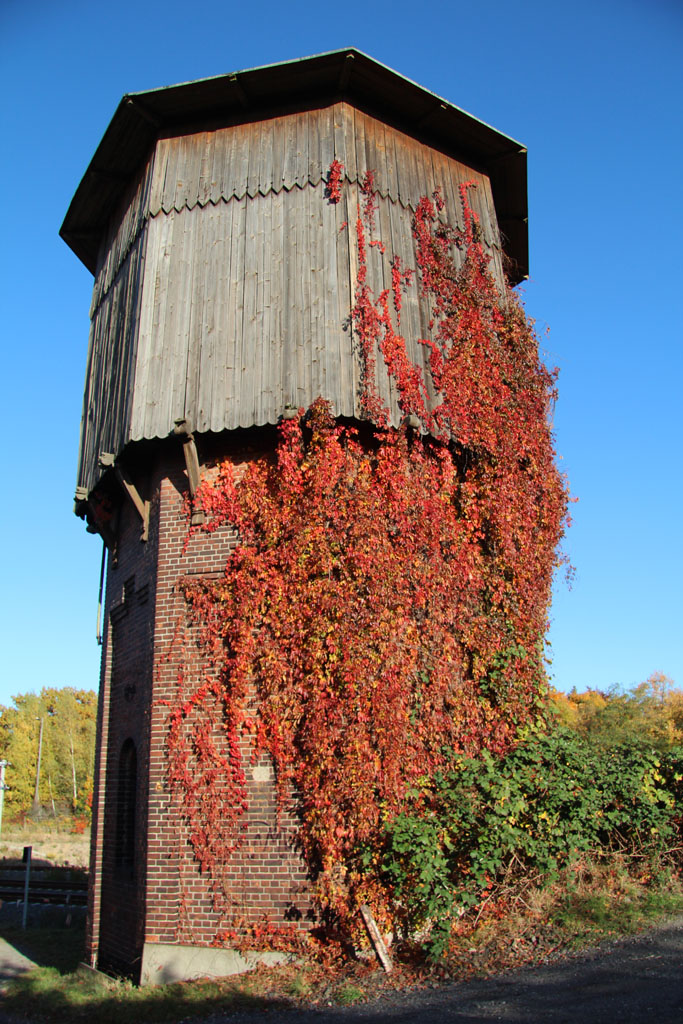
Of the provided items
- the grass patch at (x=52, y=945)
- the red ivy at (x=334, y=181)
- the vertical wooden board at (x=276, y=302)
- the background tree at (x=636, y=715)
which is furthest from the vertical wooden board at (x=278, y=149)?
the background tree at (x=636, y=715)

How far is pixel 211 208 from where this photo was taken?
1282 cm

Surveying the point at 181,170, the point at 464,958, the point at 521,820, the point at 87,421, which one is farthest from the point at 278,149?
the point at 464,958

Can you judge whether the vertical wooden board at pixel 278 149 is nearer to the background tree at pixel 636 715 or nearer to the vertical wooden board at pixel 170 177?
the vertical wooden board at pixel 170 177

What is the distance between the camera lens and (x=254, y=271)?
483 inches

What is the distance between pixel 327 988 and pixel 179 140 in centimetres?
1213

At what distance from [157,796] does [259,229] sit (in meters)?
8.15

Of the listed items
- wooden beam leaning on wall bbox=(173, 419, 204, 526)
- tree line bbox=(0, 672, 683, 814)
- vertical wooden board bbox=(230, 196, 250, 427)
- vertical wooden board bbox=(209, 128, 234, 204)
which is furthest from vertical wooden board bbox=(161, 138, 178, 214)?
tree line bbox=(0, 672, 683, 814)

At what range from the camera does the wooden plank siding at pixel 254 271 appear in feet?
37.9

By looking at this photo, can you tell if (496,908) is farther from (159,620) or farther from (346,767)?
(159,620)

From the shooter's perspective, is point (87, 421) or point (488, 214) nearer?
point (488, 214)

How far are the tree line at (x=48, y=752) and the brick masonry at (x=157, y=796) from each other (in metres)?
52.3

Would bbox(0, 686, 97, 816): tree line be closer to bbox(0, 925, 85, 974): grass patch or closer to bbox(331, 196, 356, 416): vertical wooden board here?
bbox(0, 925, 85, 974): grass patch

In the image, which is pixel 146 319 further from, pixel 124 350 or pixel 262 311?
pixel 262 311

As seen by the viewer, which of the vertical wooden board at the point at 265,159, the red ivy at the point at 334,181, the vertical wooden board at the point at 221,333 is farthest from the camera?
the vertical wooden board at the point at 265,159
